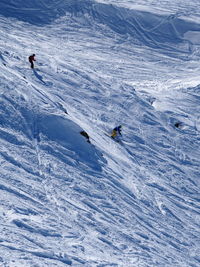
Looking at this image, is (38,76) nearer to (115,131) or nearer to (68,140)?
(115,131)

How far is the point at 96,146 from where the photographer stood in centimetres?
1914

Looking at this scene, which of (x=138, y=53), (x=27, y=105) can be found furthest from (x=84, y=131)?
(x=138, y=53)

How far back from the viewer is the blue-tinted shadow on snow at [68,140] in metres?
18.1

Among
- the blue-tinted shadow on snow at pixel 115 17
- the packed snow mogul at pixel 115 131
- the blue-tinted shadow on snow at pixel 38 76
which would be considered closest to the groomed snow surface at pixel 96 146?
the blue-tinted shadow on snow at pixel 38 76

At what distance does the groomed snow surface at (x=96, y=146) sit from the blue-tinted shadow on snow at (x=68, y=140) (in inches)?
1.7

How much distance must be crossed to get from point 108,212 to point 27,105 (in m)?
6.22

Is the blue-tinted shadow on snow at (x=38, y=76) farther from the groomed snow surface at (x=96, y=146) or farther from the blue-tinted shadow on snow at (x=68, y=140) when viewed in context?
the blue-tinted shadow on snow at (x=68, y=140)

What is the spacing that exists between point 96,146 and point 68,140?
4.11 feet

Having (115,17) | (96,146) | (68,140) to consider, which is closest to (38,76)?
(68,140)

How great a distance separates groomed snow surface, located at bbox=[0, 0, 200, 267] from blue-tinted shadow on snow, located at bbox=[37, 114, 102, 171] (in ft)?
0.14

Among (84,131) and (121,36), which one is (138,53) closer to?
(121,36)

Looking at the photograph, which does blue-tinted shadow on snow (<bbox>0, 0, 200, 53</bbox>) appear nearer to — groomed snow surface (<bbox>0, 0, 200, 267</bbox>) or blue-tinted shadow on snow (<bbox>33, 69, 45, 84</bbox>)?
groomed snow surface (<bbox>0, 0, 200, 267</bbox>)

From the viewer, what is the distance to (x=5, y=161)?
52.9 feet

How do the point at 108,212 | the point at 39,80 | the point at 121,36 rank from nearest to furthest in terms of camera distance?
1. the point at 108,212
2. the point at 39,80
3. the point at 121,36
